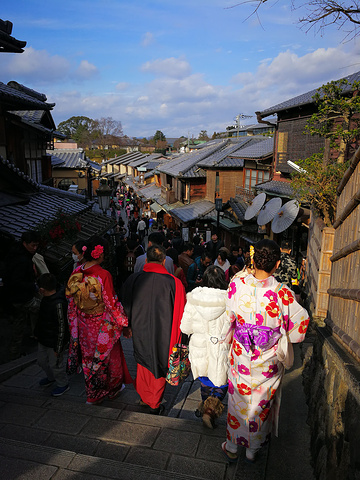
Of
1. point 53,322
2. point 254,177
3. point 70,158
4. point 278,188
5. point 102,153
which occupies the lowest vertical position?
point 53,322

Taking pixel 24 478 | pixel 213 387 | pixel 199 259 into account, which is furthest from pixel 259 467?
pixel 199 259

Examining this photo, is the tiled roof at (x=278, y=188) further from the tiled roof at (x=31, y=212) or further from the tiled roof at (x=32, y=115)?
the tiled roof at (x=32, y=115)

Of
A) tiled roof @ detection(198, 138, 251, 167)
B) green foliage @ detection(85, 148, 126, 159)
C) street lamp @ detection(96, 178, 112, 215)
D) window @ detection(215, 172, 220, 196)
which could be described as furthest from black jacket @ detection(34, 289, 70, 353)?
green foliage @ detection(85, 148, 126, 159)

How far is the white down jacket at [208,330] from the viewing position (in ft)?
11.6

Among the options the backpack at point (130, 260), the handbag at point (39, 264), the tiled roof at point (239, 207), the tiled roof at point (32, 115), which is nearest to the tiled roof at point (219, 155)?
the tiled roof at point (239, 207)

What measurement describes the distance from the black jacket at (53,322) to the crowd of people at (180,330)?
0.04 ft

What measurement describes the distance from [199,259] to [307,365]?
3883 mm

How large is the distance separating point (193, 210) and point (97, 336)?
21.4m

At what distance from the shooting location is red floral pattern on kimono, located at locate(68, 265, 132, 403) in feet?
13.8

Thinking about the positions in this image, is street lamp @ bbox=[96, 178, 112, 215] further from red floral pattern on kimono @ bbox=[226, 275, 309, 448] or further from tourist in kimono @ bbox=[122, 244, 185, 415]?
red floral pattern on kimono @ bbox=[226, 275, 309, 448]

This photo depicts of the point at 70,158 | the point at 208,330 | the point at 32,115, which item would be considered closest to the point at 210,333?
the point at 208,330

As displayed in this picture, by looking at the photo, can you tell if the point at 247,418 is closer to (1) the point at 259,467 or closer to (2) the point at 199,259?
(1) the point at 259,467

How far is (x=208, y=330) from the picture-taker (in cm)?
363

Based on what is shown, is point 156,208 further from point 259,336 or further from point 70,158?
point 259,336
